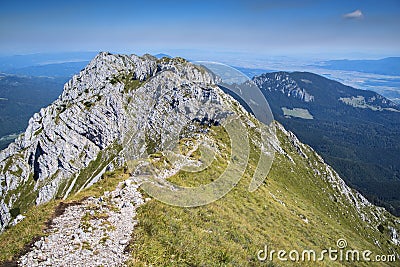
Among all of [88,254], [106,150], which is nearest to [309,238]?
[88,254]

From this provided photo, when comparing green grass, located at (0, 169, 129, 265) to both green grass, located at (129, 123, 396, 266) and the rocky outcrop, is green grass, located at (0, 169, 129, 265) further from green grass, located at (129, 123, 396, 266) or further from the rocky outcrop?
green grass, located at (129, 123, 396, 266)

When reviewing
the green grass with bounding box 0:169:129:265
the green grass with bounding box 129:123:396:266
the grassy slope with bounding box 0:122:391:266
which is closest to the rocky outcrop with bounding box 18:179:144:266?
the green grass with bounding box 0:169:129:265

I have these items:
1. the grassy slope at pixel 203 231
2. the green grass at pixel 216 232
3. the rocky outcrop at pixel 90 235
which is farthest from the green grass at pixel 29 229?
the green grass at pixel 216 232

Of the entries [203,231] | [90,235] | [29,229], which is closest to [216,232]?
[203,231]

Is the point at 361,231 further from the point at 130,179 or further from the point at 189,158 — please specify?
the point at 130,179

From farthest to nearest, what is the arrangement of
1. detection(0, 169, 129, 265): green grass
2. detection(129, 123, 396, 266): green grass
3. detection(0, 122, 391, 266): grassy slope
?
detection(129, 123, 396, 266): green grass → detection(0, 122, 391, 266): grassy slope → detection(0, 169, 129, 265): green grass

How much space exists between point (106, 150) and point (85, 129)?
19.4 m

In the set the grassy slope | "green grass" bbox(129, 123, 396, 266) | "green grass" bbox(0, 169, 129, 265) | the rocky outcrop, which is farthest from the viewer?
"green grass" bbox(129, 123, 396, 266)

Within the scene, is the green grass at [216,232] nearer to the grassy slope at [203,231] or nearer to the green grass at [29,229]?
the grassy slope at [203,231]

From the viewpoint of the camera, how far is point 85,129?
168 metres

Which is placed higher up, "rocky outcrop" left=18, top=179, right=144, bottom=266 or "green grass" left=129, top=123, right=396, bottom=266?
"rocky outcrop" left=18, top=179, right=144, bottom=266

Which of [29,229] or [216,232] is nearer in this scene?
[29,229]

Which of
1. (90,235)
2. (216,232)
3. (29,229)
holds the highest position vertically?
(29,229)

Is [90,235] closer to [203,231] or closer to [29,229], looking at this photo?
[29,229]
